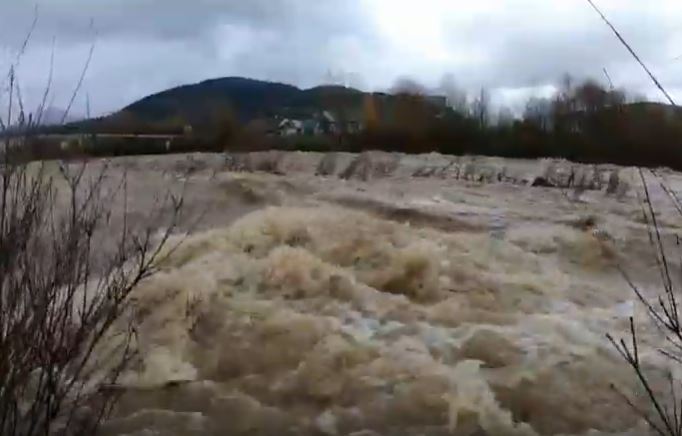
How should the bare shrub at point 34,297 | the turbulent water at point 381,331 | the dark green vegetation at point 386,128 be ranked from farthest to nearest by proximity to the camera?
the dark green vegetation at point 386,128
the turbulent water at point 381,331
the bare shrub at point 34,297

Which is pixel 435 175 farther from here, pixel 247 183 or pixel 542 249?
pixel 542 249

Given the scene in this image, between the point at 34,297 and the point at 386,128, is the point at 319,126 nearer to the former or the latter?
the point at 386,128

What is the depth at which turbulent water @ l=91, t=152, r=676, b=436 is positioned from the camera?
24.5ft

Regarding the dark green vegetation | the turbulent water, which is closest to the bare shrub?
the turbulent water

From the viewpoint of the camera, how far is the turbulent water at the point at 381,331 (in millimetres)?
7473

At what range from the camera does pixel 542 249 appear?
1184cm

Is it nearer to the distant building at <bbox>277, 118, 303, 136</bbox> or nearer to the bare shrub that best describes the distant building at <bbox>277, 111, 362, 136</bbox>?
the distant building at <bbox>277, 118, 303, 136</bbox>

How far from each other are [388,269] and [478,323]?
135cm

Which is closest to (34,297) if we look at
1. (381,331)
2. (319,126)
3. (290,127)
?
(381,331)

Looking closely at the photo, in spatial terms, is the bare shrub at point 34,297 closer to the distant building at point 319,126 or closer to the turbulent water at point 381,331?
the turbulent water at point 381,331

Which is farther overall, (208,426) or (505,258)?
(505,258)

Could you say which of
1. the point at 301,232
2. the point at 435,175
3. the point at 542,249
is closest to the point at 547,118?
the point at 435,175

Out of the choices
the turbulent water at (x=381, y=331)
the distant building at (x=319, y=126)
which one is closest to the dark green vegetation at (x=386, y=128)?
the distant building at (x=319, y=126)

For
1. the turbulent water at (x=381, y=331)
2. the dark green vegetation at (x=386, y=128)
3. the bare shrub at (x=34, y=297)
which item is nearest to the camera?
the bare shrub at (x=34, y=297)
